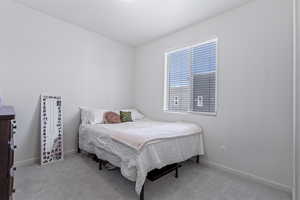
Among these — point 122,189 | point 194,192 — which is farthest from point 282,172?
point 122,189

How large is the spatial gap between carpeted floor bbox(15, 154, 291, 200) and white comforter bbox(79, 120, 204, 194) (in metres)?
0.28

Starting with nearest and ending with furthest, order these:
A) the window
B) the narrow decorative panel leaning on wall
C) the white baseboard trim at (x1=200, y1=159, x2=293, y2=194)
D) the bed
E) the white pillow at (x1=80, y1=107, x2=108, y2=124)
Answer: the bed
the white baseboard trim at (x1=200, y1=159, x2=293, y2=194)
the narrow decorative panel leaning on wall
the window
the white pillow at (x1=80, y1=107, x2=108, y2=124)

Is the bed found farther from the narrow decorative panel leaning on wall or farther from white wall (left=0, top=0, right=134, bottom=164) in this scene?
white wall (left=0, top=0, right=134, bottom=164)

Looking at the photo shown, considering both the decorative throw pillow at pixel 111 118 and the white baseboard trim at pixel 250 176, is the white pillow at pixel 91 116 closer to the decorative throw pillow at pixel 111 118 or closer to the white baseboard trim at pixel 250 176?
the decorative throw pillow at pixel 111 118

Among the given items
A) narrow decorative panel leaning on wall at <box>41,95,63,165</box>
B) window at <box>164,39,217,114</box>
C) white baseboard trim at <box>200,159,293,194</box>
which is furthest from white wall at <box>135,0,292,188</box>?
narrow decorative panel leaning on wall at <box>41,95,63,165</box>

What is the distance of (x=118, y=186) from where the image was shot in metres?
1.91

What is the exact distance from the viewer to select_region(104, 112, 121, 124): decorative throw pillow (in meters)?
2.96

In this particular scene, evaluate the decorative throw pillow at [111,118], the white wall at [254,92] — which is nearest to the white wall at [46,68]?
the decorative throw pillow at [111,118]

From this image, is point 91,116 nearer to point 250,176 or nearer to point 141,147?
point 141,147

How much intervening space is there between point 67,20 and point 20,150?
8.12 feet

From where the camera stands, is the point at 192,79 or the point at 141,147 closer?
the point at 141,147

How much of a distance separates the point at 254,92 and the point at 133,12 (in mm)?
2338

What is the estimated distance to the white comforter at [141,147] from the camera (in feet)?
5.43

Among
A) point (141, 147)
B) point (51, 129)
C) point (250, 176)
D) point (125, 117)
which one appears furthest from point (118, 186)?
point (250, 176)
